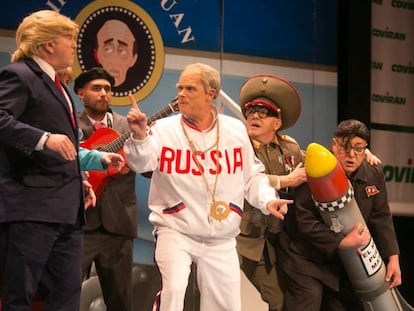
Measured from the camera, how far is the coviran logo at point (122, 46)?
4938mm

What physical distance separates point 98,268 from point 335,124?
7.76 feet

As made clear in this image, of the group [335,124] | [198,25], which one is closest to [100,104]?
[198,25]

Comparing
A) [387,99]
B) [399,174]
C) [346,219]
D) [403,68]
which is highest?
[403,68]

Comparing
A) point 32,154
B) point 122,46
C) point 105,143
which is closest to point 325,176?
point 105,143

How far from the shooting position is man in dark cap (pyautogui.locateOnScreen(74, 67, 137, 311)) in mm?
4277

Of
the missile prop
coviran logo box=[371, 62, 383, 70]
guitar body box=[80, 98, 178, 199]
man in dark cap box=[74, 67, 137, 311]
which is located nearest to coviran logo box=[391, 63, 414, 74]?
coviran logo box=[371, 62, 383, 70]

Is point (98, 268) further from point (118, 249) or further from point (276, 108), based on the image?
point (276, 108)

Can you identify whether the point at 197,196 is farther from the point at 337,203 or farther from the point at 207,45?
the point at 207,45

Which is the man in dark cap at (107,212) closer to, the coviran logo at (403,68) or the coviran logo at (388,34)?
the coviran logo at (388,34)

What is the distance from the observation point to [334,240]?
413 cm

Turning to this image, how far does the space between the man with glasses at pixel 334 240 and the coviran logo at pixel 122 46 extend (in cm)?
138

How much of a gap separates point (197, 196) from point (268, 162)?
82cm

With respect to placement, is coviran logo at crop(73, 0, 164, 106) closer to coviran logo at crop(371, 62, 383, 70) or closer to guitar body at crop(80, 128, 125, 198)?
guitar body at crop(80, 128, 125, 198)

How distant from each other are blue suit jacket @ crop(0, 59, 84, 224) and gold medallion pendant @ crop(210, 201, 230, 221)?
2.47ft
